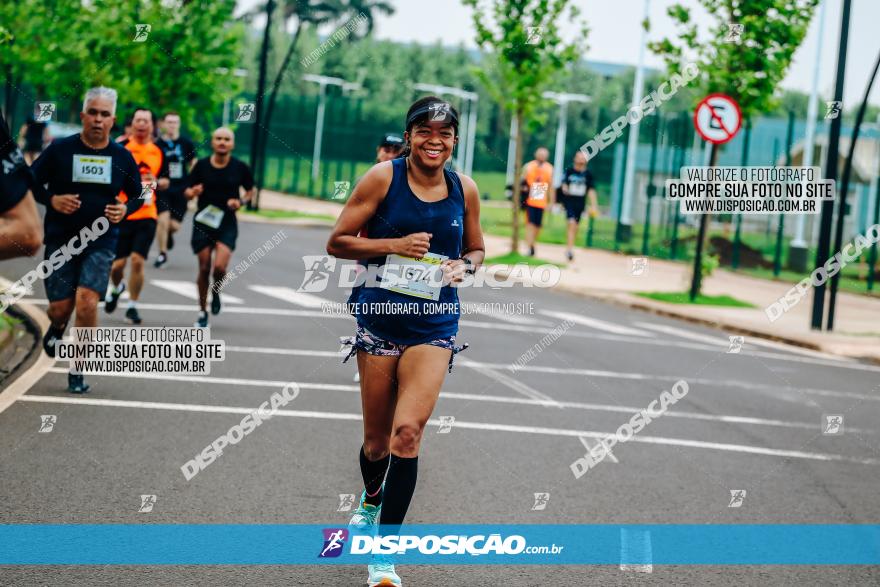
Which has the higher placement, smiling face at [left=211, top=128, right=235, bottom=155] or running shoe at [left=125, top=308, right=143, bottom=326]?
smiling face at [left=211, top=128, right=235, bottom=155]

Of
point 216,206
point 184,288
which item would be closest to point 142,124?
point 216,206

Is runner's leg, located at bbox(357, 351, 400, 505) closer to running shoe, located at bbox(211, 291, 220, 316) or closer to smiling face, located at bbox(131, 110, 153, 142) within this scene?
running shoe, located at bbox(211, 291, 220, 316)

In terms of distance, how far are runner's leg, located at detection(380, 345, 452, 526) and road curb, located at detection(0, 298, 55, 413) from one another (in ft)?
14.4

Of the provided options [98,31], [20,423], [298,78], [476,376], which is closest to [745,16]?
[476,376]

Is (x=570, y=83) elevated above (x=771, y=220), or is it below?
above

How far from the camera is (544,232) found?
1590 inches

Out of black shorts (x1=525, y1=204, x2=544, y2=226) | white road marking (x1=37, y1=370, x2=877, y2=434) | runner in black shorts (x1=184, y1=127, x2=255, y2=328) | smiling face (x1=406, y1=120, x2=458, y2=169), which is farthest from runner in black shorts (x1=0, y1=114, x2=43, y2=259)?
black shorts (x1=525, y1=204, x2=544, y2=226)

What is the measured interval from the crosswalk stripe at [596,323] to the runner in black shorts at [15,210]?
534 inches

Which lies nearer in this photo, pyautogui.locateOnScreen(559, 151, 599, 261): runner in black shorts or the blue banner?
the blue banner

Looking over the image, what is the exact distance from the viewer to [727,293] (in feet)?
81.0

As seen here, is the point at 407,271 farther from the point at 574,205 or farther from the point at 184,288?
the point at 574,205

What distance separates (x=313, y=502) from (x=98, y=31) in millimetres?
35392

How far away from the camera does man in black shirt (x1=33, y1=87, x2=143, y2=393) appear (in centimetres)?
939

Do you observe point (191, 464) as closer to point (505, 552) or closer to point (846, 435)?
point (505, 552)
